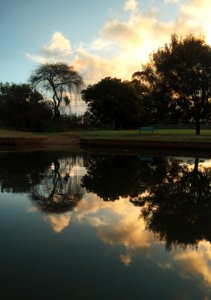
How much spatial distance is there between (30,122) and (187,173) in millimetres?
28292

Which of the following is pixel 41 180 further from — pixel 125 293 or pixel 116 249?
pixel 125 293

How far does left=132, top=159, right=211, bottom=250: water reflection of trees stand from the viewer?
503cm

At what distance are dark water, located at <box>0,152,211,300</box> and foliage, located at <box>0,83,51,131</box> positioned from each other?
27.8m

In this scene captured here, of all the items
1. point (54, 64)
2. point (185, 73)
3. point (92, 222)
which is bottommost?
point (92, 222)

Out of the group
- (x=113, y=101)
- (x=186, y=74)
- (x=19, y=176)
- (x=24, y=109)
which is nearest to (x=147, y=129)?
(x=186, y=74)

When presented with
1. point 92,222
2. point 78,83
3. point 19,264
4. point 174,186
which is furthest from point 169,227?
point 78,83

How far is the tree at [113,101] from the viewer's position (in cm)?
5203

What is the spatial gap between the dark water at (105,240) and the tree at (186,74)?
1872 centimetres

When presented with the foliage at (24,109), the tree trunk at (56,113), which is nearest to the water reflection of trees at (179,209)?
the foliage at (24,109)

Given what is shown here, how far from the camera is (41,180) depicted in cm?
990

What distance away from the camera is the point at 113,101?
169 ft

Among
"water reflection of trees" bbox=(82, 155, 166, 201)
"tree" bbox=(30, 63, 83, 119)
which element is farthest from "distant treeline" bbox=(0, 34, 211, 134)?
"water reflection of trees" bbox=(82, 155, 166, 201)

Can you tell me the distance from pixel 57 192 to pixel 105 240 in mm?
3694

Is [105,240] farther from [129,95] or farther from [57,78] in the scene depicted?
[129,95]
